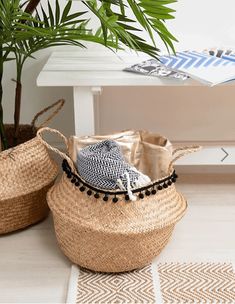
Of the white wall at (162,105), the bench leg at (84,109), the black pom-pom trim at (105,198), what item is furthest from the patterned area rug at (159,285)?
the white wall at (162,105)

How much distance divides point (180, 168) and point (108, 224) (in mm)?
797

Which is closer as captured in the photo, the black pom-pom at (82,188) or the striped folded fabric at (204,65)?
the black pom-pom at (82,188)

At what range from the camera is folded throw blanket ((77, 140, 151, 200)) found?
137 centimetres

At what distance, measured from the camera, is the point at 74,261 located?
1.44m

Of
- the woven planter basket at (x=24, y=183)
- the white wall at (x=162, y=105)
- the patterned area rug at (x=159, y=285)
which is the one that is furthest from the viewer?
the white wall at (x=162, y=105)

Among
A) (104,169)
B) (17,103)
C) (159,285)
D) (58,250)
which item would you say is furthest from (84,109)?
(159,285)

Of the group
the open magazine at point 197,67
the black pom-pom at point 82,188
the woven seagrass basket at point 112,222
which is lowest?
the woven seagrass basket at point 112,222

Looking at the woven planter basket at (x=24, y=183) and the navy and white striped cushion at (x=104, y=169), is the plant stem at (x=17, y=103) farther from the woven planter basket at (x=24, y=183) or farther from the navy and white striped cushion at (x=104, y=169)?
the navy and white striped cushion at (x=104, y=169)

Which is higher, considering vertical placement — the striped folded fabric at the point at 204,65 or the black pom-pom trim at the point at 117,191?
the striped folded fabric at the point at 204,65

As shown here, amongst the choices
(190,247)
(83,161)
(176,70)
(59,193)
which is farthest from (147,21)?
(190,247)

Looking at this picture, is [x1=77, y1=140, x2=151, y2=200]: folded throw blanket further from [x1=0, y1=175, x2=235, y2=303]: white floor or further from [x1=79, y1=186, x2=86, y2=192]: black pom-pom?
[x1=0, y1=175, x2=235, y2=303]: white floor

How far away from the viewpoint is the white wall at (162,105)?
1947mm

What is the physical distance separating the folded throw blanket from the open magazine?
340 millimetres

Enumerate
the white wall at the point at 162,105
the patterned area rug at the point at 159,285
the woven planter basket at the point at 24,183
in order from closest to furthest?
1. the patterned area rug at the point at 159,285
2. the woven planter basket at the point at 24,183
3. the white wall at the point at 162,105
